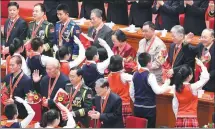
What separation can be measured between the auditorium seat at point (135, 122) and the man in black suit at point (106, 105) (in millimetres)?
133

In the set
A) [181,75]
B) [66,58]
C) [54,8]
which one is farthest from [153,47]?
[54,8]

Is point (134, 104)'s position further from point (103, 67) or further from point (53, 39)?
point (53, 39)

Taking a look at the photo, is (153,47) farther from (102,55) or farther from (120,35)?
(102,55)

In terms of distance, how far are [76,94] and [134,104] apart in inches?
35.5

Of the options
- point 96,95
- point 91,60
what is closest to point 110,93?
point 96,95

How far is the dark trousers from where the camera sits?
10.4 metres

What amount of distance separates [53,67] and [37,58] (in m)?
0.89

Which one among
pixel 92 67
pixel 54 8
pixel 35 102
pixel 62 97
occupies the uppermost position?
pixel 54 8

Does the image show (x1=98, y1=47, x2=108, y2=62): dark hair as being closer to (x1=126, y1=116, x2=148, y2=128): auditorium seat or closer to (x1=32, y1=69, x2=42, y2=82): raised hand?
(x1=32, y1=69, x2=42, y2=82): raised hand

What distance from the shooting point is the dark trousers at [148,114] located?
1040 centimetres

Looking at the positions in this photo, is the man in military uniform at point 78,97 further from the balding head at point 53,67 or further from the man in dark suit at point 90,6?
the man in dark suit at point 90,6

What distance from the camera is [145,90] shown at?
1026 cm

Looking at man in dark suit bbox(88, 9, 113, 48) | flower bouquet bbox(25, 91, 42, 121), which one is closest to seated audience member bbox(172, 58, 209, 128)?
flower bouquet bbox(25, 91, 42, 121)

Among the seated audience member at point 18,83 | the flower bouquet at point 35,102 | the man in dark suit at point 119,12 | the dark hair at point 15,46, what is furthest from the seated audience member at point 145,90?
the man in dark suit at point 119,12
